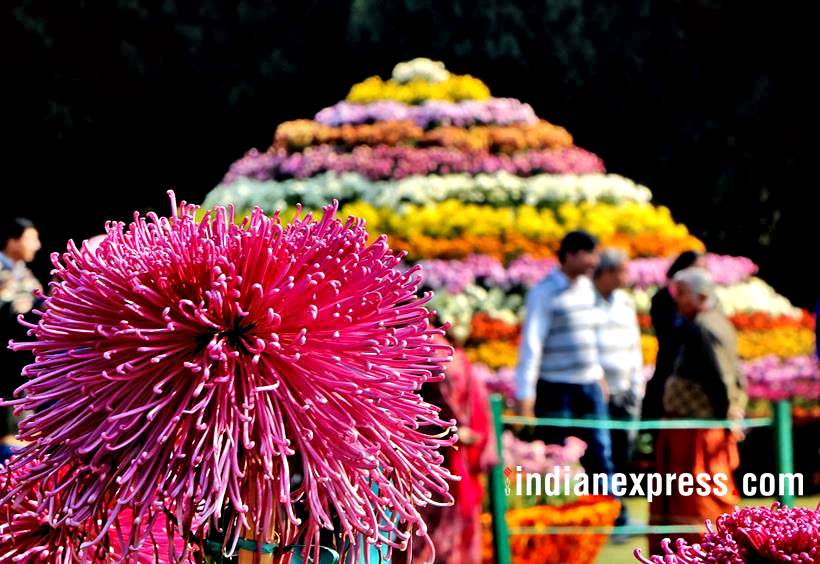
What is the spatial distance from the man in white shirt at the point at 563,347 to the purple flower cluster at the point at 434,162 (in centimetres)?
388

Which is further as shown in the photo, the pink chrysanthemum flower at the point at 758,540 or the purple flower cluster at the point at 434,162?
the purple flower cluster at the point at 434,162

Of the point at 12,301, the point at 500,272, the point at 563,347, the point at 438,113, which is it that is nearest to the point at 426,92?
the point at 438,113

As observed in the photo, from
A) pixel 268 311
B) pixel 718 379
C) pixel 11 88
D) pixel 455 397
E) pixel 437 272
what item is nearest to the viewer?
pixel 268 311

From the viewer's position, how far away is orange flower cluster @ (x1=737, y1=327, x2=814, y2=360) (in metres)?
11.2

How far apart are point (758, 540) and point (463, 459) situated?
426cm

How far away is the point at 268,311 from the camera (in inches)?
46.9

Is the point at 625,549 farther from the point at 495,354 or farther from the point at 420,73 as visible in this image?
the point at 420,73

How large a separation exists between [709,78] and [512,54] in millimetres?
2299

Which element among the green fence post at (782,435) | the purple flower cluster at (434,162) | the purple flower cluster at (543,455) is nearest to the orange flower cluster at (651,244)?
the purple flower cluster at (434,162)

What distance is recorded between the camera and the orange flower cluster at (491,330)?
34.4ft

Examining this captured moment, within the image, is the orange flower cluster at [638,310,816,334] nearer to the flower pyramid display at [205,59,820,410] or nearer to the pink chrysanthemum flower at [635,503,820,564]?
the flower pyramid display at [205,59,820,410]

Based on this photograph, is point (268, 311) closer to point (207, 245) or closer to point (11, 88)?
point (207, 245)

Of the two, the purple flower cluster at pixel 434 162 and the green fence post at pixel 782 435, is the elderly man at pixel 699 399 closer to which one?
the green fence post at pixel 782 435

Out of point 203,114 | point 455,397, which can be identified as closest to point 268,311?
point 455,397
